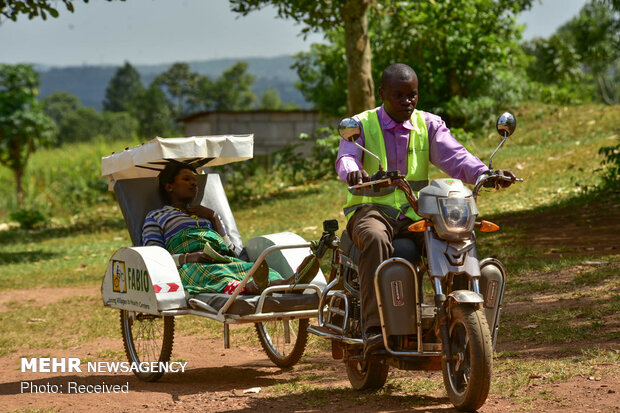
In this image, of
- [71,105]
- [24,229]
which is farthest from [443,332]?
[71,105]

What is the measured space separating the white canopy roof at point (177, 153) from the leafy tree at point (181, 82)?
10953 centimetres

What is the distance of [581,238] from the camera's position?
1191cm

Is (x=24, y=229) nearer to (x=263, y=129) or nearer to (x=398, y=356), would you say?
(x=263, y=129)

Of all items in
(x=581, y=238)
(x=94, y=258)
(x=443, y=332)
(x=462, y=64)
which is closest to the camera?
(x=443, y=332)

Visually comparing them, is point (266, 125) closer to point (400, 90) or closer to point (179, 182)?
point (179, 182)

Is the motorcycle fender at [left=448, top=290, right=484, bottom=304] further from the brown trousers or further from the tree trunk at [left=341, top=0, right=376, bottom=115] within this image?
the tree trunk at [left=341, top=0, right=376, bottom=115]

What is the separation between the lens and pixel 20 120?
2531 cm

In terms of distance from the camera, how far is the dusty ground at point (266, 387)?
194 inches

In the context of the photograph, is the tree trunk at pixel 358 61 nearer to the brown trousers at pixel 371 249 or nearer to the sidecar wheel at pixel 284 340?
the sidecar wheel at pixel 284 340

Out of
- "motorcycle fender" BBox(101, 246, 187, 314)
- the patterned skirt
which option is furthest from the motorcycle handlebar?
"motorcycle fender" BBox(101, 246, 187, 314)

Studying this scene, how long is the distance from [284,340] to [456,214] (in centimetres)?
251

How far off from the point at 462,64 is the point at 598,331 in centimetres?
1840

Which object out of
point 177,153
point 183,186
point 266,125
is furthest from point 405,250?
point 266,125

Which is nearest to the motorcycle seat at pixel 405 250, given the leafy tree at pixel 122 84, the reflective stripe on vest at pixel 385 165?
the reflective stripe on vest at pixel 385 165
